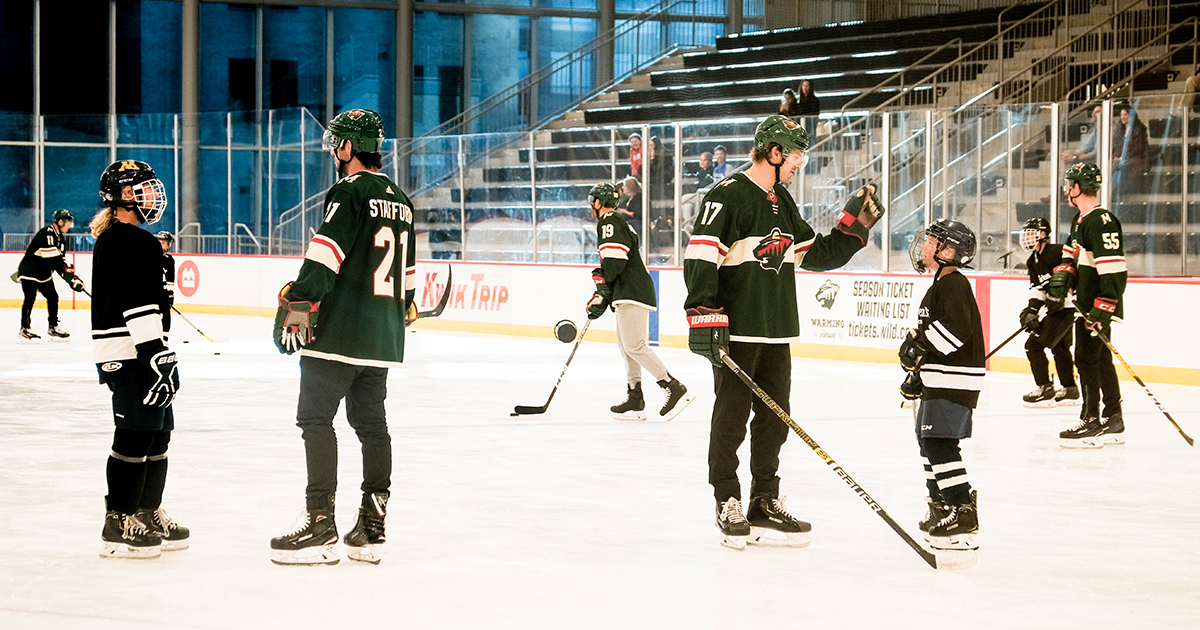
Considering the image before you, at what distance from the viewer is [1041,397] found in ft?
30.6

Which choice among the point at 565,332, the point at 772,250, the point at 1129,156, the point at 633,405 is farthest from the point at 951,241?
the point at 1129,156

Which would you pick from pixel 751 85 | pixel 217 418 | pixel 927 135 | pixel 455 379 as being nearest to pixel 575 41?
pixel 751 85

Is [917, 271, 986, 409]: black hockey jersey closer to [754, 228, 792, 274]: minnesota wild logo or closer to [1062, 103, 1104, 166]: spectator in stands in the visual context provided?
[754, 228, 792, 274]: minnesota wild logo

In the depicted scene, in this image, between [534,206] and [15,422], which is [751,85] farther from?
[15,422]

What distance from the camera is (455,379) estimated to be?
1084cm

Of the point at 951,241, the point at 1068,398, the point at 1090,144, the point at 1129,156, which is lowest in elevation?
the point at 1068,398

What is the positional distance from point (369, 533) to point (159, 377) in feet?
2.67

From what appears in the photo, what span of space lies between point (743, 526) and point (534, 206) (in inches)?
453

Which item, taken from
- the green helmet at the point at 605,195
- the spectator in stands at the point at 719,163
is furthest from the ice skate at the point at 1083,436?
the spectator in stands at the point at 719,163

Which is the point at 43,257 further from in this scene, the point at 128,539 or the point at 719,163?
the point at 128,539

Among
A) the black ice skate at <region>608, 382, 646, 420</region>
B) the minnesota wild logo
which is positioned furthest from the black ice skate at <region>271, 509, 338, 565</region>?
the black ice skate at <region>608, 382, 646, 420</region>

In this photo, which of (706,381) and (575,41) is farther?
(575,41)

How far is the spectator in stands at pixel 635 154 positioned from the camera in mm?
14750

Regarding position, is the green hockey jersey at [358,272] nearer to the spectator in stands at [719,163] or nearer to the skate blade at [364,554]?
the skate blade at [364,554]
